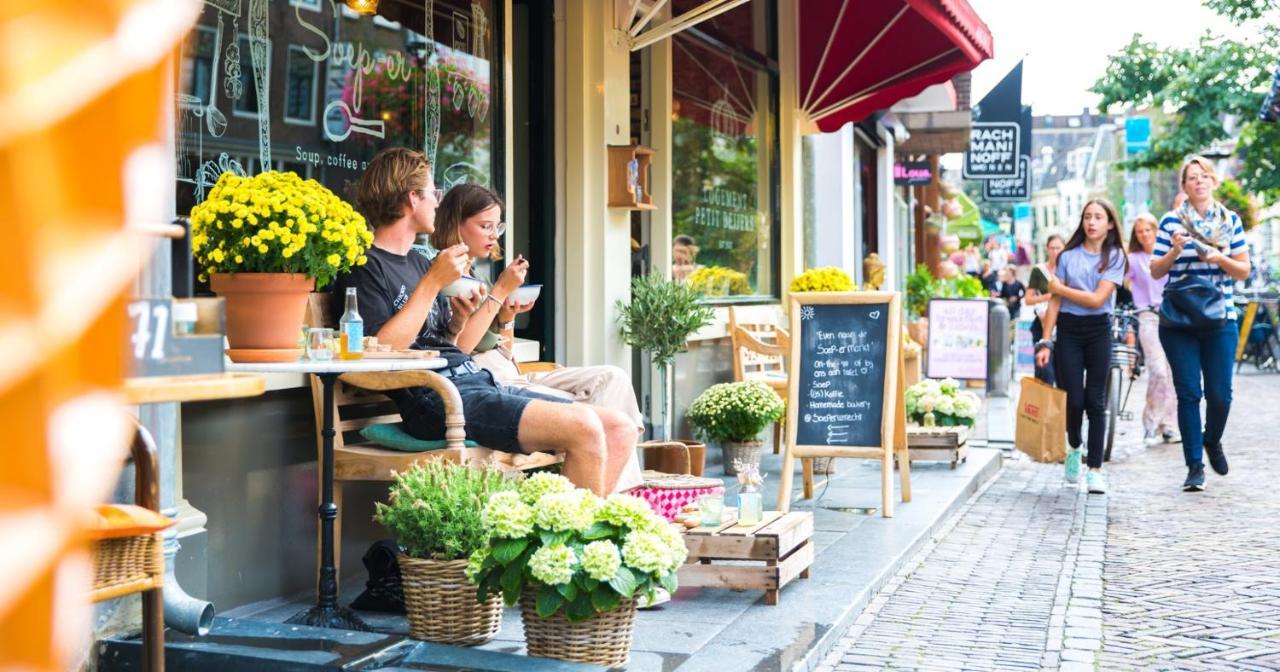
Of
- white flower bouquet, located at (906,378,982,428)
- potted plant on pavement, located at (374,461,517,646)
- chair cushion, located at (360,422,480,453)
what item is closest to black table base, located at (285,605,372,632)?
potted plant on pavement, located at (374,461,517,646)

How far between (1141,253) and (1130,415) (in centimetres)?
278

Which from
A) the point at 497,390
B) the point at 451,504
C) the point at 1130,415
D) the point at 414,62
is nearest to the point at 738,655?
the point at 451,504

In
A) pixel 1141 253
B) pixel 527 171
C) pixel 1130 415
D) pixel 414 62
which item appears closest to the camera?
pixel 414 62

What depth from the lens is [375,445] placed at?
4.73 m

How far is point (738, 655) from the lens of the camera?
407 cm

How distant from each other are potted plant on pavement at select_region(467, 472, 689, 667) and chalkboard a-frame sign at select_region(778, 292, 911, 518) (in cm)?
308

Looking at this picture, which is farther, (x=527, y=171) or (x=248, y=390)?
(x=527, y=171)

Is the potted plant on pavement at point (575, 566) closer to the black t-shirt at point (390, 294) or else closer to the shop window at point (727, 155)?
the black t-shirt at point (390, 294)

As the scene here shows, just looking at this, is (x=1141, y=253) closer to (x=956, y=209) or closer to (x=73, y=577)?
(x=73, y=577)

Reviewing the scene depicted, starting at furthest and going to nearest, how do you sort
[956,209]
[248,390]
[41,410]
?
[956,209], [248,390], [41,410]

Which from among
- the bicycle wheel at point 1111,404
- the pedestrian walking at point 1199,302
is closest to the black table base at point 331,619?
the pedestrian walking at point 1199,302

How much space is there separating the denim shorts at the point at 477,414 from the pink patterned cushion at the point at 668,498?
60cm

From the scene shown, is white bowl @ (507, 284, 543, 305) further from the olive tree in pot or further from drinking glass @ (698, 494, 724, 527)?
the olive tree in pot

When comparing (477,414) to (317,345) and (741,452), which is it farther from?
(741,452)
